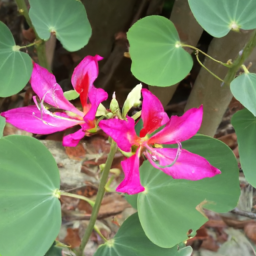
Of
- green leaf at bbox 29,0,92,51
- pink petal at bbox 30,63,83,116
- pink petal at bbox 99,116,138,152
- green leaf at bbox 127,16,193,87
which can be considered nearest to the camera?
pink petal at bbox 99,116,138,152

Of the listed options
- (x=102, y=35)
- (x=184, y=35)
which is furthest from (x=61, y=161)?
(x=184, y=35)

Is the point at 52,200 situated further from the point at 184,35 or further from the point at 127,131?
the point at 184,35

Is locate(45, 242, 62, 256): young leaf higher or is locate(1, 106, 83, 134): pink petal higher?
locate(1, 106, 83, 134): pink petal

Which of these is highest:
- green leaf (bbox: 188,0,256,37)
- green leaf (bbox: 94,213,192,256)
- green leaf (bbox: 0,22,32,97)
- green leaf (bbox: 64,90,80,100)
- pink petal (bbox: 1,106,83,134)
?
green leaf (bbox: 188,0,256,37)

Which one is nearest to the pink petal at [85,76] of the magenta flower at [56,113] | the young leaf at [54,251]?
the magenta flower at [56,113]

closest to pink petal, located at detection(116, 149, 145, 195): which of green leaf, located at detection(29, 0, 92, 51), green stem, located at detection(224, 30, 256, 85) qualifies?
green stem, located at detection(224, 30, 256, 85)

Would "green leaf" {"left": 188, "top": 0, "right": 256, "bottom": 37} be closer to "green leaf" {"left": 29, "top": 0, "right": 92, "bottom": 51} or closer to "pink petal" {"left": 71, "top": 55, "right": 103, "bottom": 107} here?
"pink petal" {"left": 71, "top": 55, "right": 103, "bottom": 107}

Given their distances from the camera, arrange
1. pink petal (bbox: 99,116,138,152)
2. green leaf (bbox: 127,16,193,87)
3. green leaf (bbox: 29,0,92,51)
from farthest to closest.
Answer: green leaf (bbox: 29,0,92,51), green leaf (bbox: 127,16,193,87), pink petal (bbox: 99,116,138,152)
